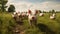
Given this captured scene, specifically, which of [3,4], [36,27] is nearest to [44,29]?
[36,27]

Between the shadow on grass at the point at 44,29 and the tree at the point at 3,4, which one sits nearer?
the shadow on grass at the point at 44,29

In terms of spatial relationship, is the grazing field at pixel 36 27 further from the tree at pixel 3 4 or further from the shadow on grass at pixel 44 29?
the tree at pixel 3 4

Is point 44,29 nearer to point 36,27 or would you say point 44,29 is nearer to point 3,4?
point 36,27

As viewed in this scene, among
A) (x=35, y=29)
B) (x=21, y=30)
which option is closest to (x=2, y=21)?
(x=21, y=30)

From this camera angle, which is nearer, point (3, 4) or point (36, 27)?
point (36, 27)

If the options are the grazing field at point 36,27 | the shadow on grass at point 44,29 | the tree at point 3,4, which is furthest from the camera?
the tree at point 3,4

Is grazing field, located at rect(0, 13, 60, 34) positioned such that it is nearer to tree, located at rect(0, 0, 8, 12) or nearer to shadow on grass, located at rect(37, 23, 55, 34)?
shadow on grass, located at rect(37, 23, 55, 34)

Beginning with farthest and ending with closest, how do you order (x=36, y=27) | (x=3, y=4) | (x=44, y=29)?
(x=3, y=4)
(x=36, y=27)
(x=44, y=29)

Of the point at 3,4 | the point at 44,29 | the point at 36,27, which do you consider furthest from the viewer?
the point at 3,4

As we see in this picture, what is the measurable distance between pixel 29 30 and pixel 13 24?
1.67 metres

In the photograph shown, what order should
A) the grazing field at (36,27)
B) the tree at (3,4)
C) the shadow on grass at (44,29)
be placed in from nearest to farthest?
1. the grazing field at (36,27)
2. the shadow on grass at (44,29)
3. the tree at (3,4)

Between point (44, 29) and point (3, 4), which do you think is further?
point (3, 4)

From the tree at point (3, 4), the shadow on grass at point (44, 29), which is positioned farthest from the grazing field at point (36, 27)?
the tree at point (3, 4)

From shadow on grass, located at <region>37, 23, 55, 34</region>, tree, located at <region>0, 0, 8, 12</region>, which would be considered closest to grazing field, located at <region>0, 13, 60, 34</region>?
shadow on grass, located at <region>37, 23, 55, 34</region>
